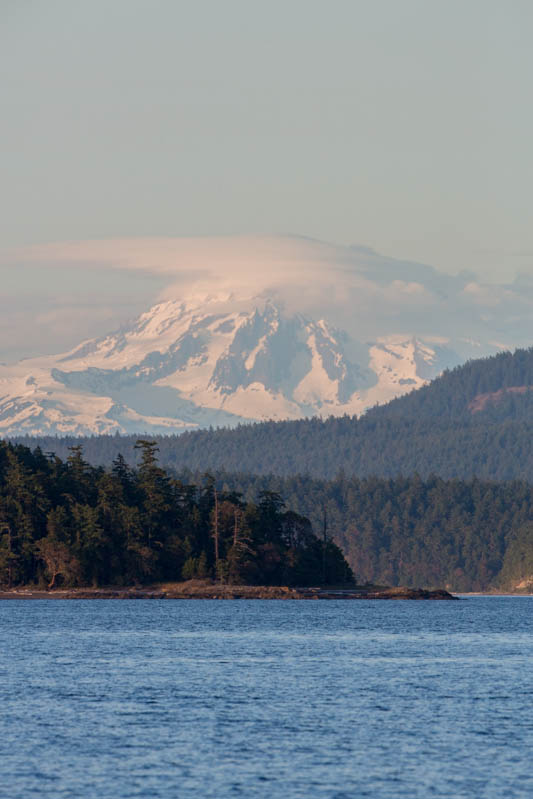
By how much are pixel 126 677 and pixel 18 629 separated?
173 ft

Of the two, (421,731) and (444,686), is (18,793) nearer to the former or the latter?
(421,731)

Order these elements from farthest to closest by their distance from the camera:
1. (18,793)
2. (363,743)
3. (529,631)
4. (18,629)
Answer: (529,631)
(18,629)
(363,743)
(18,793)

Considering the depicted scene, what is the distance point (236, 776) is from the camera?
2552 inches

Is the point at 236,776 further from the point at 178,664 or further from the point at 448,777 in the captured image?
the point at 178,664

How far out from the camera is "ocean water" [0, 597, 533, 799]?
63719mm

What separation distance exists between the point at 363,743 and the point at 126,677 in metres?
32.1

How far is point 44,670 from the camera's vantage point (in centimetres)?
10619

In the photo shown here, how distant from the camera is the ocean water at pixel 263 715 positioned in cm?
6372

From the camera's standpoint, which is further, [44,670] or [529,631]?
[529,631]

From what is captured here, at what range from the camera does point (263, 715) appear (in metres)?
82.7

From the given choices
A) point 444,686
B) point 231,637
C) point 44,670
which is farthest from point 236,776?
point 231,637

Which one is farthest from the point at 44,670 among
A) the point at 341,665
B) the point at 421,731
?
the point at 421,731

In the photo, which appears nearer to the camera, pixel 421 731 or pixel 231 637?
pixel 421 731

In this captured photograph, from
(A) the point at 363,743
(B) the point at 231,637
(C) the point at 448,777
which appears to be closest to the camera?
(C) the point at 448,777
